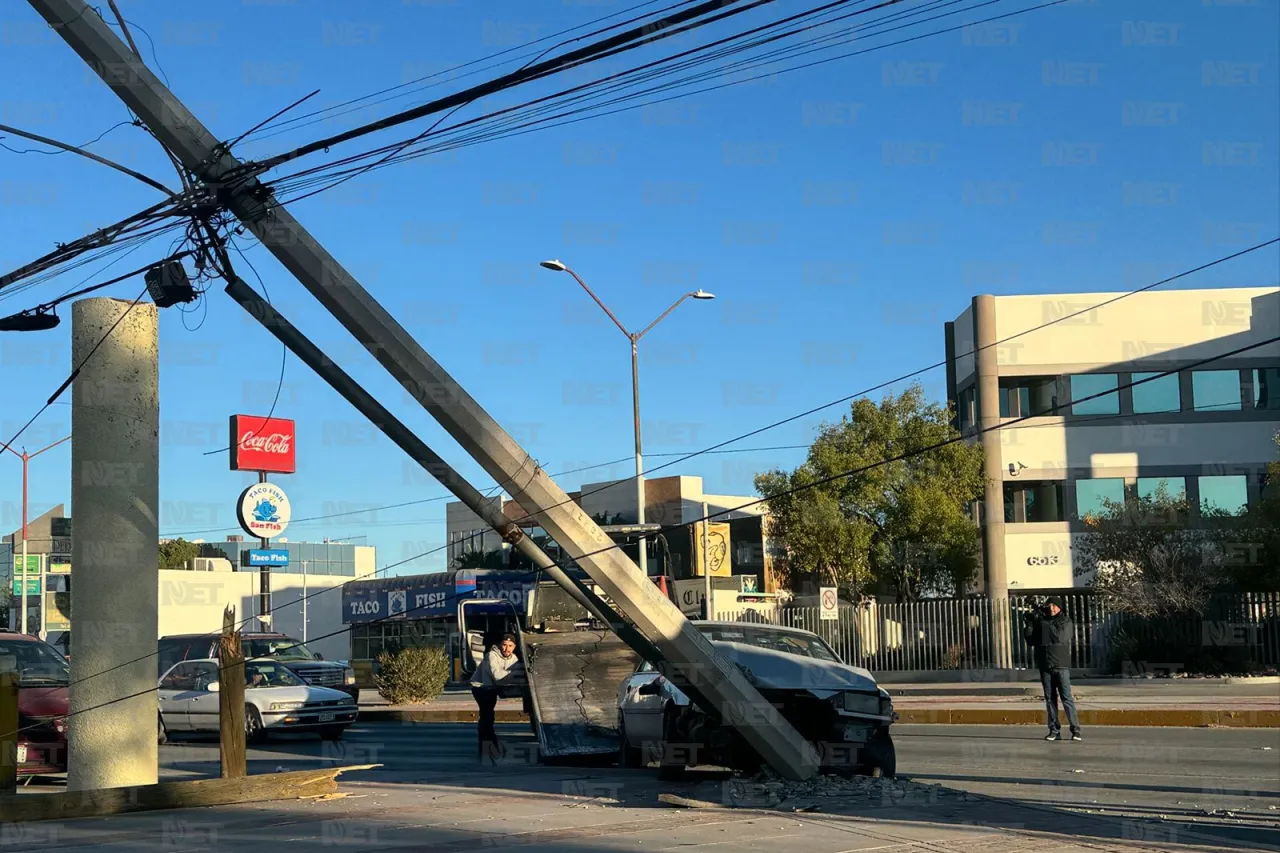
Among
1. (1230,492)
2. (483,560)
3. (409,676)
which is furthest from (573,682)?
(483,560)

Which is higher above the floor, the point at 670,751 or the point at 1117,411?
the point at 1117,411

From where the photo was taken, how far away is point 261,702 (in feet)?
66.9

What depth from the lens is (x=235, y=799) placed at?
37.6 ft

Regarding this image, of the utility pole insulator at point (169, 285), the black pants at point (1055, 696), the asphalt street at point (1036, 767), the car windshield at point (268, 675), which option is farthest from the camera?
the car windshield at point (268, 675)

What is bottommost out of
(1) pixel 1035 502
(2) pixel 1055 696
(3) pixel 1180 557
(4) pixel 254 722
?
(4) pixel 254 722

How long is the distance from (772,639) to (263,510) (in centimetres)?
2247

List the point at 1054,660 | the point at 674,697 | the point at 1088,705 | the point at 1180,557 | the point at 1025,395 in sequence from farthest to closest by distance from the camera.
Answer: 1. the point at 1025,395
2. the point at 1180,557
3. the point at 1088,705
4. the point at 1054,660
5. the point at 674,697

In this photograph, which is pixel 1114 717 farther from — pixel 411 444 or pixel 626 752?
pixel 411 444

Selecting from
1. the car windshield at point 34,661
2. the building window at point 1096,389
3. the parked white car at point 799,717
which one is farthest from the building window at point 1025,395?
the car windshield at point 34,661

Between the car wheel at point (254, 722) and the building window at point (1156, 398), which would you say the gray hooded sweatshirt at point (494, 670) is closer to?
the car wheel at point (254, 722)

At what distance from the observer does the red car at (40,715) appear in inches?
565

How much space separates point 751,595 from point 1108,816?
33.6 meters

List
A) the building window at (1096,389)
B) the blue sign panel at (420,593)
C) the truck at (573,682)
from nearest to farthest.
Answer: the truck at (573,682) < the building window at (1096,389) < the blue sign panel at (420,593)

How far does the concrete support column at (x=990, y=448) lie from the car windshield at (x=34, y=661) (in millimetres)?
33056
